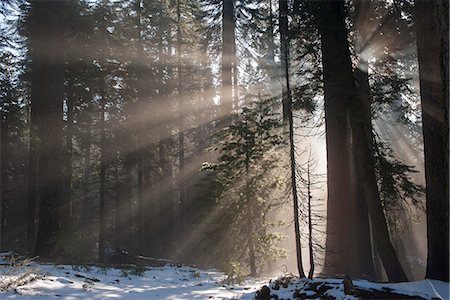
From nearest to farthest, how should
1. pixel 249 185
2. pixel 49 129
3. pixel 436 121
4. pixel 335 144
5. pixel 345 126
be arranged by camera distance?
pixel 436 121 → pixel 335 144 → pixel 345 126 → pixel 49 129 → pixel 249 185

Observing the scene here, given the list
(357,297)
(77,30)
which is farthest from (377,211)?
(77,30)

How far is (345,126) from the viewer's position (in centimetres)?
1233

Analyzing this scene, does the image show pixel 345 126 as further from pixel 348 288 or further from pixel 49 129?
pixel 49 129

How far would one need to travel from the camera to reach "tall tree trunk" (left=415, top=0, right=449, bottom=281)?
7371mm

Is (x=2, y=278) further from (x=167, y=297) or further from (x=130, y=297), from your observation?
(x=167, y=297)

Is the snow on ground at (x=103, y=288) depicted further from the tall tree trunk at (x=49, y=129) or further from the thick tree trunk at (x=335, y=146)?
the thick tree trunk at (x=335, y=146)

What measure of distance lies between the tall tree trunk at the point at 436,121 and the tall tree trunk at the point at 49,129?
1015 centimetres

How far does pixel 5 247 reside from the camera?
107 feet

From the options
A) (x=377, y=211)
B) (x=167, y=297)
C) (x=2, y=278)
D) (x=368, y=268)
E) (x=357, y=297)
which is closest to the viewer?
(x=357, y=297)

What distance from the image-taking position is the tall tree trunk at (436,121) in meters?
7.37

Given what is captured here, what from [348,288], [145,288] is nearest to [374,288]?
[348,288]

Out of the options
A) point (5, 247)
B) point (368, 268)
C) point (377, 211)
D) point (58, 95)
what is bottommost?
point (5, 247)

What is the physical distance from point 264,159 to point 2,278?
9.26 metres

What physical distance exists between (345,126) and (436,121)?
15.4 feet
